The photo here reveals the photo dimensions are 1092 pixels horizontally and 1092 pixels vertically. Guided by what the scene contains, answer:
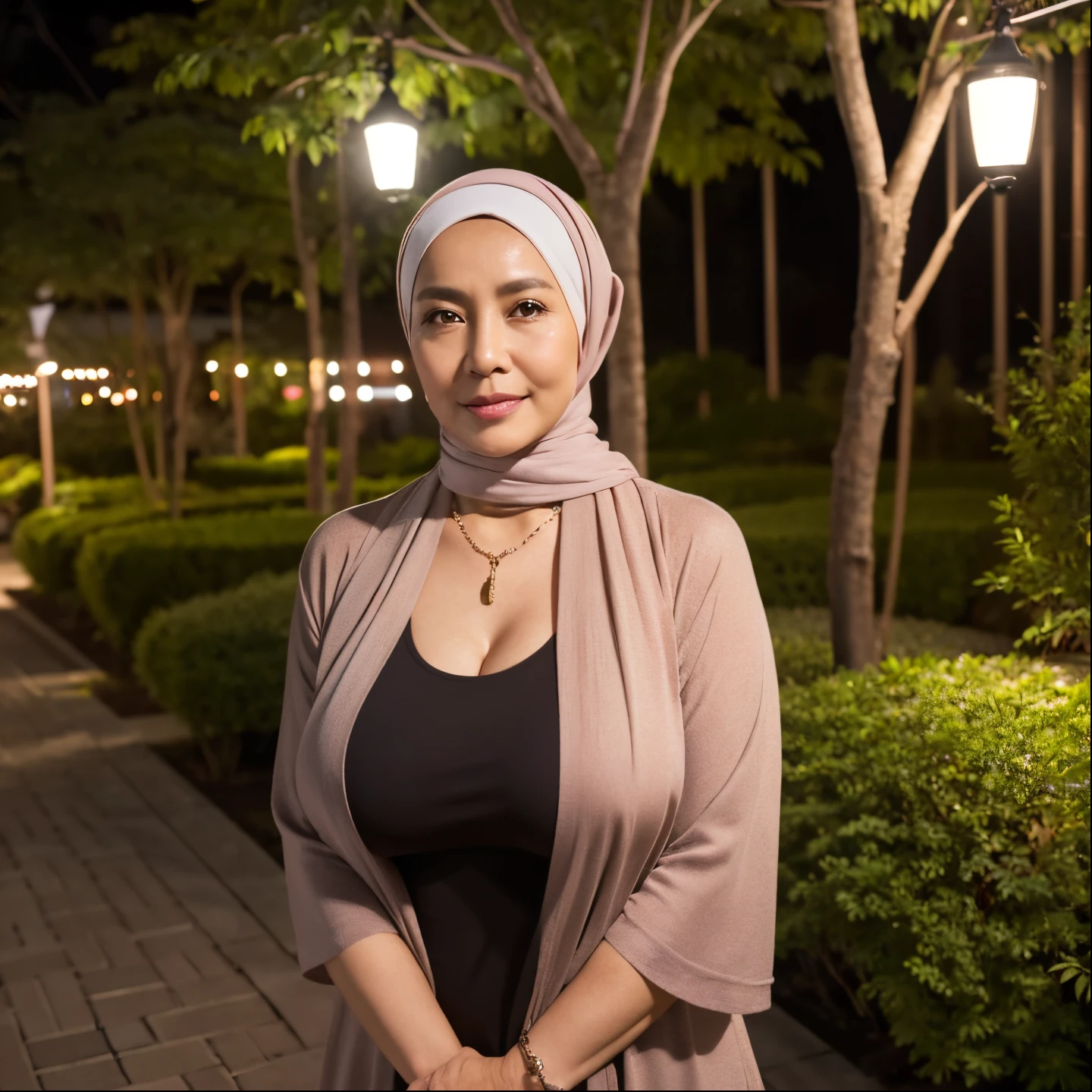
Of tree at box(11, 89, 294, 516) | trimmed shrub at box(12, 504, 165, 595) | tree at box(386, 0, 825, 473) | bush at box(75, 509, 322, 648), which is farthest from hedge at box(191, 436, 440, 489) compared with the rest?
tree at box(386, 0, 825, 473)

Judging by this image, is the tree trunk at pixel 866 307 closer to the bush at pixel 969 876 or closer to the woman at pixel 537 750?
the bush at pixel 969 876

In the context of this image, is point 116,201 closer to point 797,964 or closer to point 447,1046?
point 797,964

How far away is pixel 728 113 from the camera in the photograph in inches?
800

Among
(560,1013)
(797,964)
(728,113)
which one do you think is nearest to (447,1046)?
(560,1013)

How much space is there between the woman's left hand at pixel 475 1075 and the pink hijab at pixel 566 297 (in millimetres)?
763

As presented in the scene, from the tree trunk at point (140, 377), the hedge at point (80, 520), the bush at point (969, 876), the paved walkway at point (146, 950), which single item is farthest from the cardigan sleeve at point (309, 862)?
the tree trunk at point (140, 377)

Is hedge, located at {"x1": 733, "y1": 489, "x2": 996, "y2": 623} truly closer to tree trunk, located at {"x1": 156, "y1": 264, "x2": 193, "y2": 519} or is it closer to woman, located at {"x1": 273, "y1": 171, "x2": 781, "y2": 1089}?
woman, located at {"x1": 273, "y1": 171, "x2": 781, "y2": 1089}

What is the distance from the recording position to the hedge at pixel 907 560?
29.1 ft

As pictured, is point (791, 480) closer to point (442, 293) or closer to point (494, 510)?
point (494, 510)

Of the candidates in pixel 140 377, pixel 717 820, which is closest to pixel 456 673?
pixel 717 820

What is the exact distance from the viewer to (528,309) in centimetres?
172

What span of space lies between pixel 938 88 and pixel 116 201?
961 centimetres

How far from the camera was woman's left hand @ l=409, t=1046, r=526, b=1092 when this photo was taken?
1.64 metres

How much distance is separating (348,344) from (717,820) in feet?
26.1
